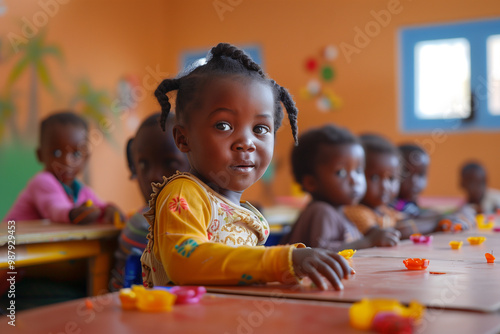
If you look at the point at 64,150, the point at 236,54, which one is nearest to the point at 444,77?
the point at 64,150

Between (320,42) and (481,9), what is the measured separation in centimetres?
154

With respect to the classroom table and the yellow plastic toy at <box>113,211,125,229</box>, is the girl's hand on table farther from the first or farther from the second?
the yellow plastic toy at <box>113,211,125,229</box>

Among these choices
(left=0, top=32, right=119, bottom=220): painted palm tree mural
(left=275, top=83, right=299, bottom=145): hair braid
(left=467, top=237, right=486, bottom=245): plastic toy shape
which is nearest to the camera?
(left=275, top=83, right=299, bottom=145): hair braid

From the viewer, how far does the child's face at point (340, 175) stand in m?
2.36

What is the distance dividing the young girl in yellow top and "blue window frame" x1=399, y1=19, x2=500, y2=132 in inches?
177

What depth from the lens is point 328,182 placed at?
2.37m

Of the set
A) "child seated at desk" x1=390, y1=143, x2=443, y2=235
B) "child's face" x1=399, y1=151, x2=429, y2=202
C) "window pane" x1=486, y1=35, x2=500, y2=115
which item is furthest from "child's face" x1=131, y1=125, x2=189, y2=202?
"window pane" x1=486, y1=35, x2=500, y2=115

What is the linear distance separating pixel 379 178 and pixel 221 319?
222 centimetres

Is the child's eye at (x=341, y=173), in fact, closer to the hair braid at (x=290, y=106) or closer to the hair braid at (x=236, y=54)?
the hair braid at (x=290, y=106)

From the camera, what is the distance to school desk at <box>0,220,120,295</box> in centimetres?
186

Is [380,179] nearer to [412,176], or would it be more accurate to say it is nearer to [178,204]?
[412,176]

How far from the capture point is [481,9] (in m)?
5.32

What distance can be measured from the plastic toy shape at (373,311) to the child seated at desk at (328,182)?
4.56ft

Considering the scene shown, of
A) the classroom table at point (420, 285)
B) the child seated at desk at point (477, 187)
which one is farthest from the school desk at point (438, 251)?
the child seated at desk at point (477, 187)
